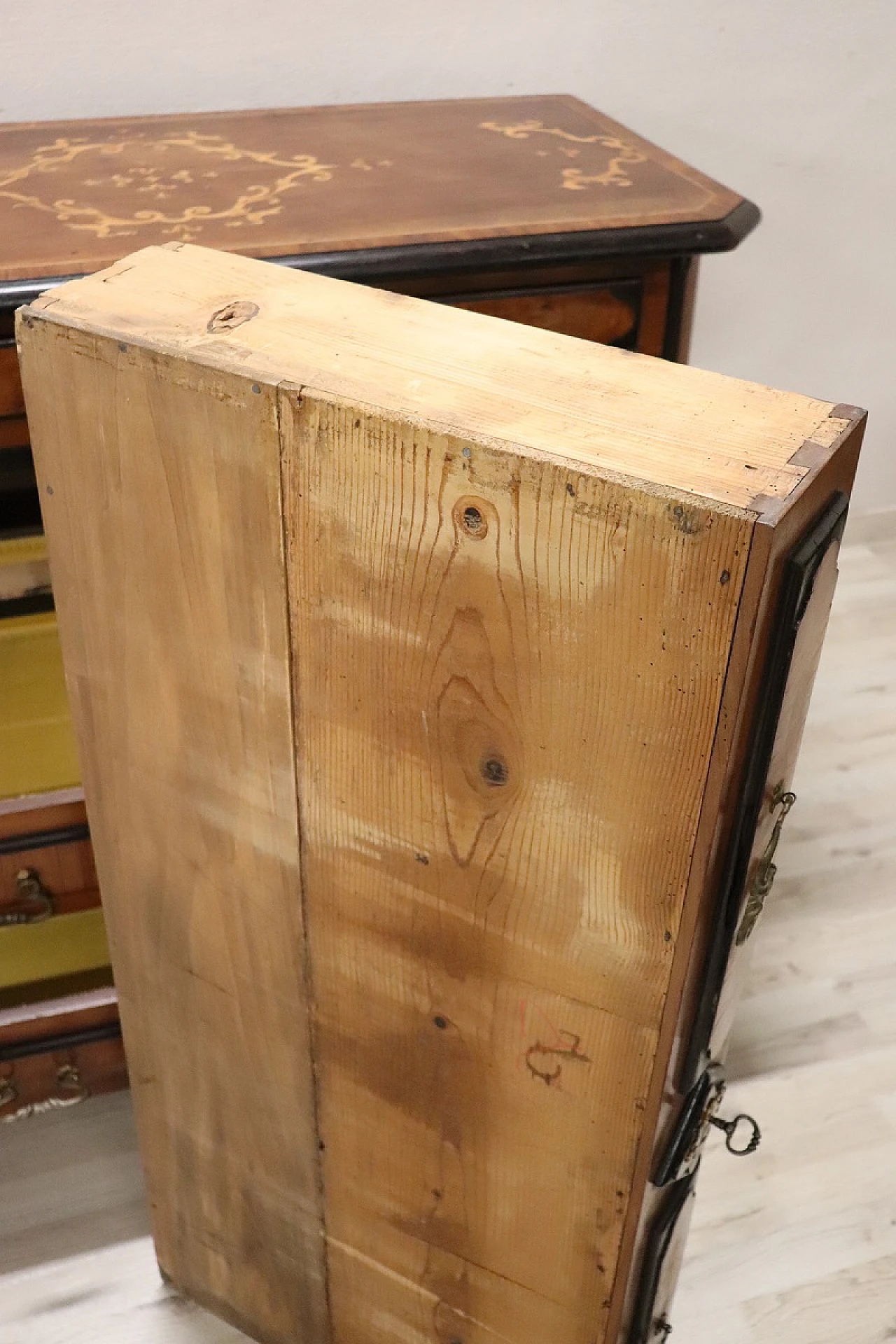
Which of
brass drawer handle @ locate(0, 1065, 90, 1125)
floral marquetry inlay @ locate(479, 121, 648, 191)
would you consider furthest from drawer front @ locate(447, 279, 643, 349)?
brass drawer handle @ locate(0, 1065, 90, 1125)

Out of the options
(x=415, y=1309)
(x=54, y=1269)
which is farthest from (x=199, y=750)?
(x=54, y=1269)

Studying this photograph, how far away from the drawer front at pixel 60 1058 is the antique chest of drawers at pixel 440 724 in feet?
1.00

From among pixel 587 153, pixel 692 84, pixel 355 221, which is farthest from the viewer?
pixel 692 84

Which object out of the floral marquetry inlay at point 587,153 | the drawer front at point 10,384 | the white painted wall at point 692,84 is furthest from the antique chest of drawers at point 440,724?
the white painted wall at point 692,84

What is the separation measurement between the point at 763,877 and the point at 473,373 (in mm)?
378

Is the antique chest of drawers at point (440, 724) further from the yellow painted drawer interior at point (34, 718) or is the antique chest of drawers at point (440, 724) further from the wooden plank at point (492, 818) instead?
the yellow painted drawer interior at point (34, 718)

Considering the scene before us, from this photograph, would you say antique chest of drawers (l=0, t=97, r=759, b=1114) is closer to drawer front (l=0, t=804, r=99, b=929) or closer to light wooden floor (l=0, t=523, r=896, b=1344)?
drawer front (l=0, t=804, r=99, b=929)

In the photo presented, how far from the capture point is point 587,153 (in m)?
1.30

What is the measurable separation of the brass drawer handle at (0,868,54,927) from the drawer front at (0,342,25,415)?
1.61 ft

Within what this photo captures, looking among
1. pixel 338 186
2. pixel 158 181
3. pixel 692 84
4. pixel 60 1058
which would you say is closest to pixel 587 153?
pixel 338 186

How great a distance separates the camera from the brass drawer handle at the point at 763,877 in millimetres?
792

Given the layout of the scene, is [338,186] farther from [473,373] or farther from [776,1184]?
[776,1184]

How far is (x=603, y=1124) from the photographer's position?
2.77 feet

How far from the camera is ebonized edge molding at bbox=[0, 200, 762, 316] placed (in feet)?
3.42
